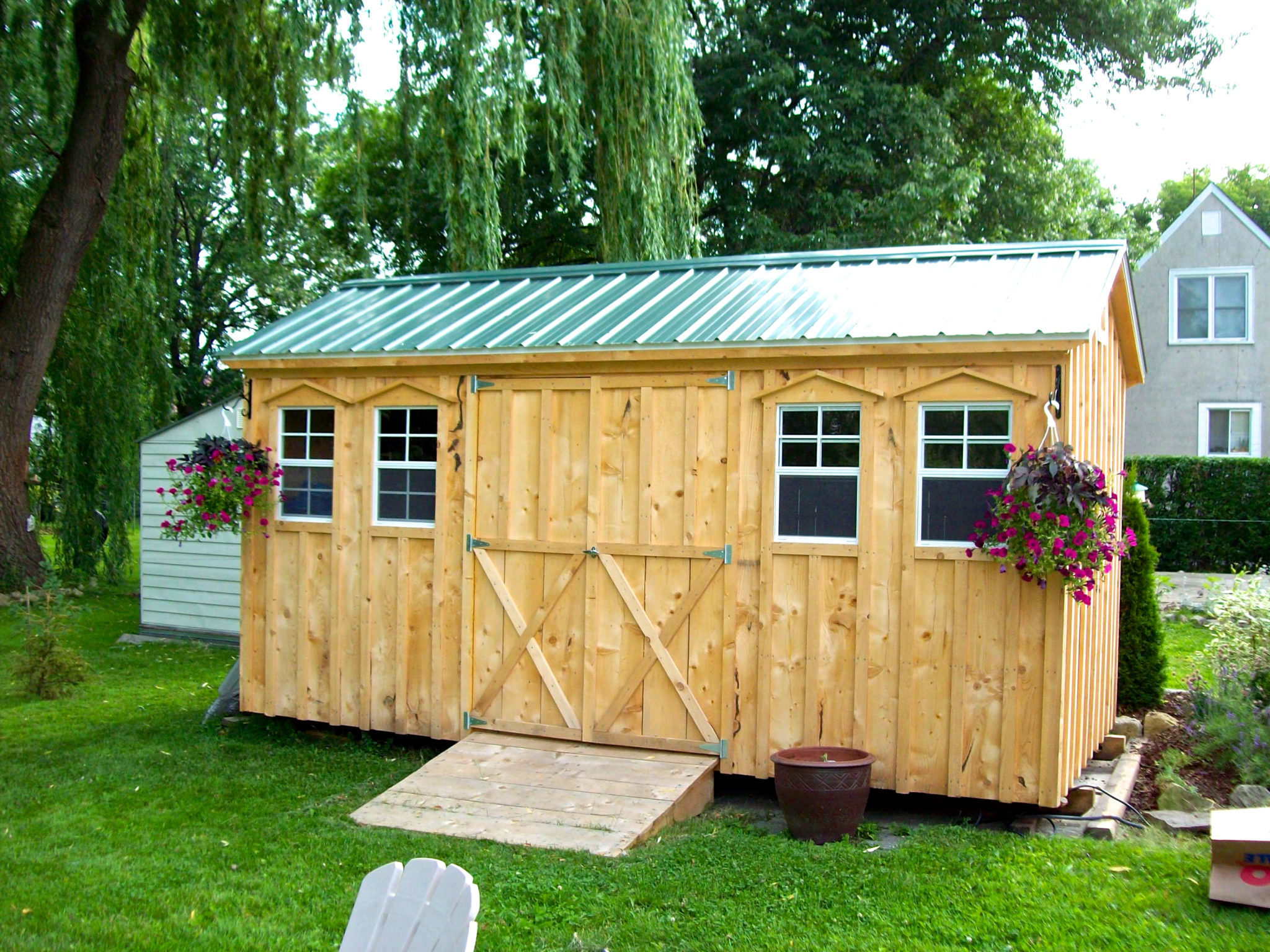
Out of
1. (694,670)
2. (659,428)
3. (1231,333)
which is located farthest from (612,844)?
(1231,333)

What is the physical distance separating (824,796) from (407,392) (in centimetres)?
388

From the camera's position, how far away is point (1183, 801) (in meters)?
6.50

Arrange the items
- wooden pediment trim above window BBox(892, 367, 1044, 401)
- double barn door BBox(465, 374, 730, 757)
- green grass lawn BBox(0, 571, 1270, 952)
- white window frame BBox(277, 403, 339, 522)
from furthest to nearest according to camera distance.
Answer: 1. white window frame BBox(277, 403, 339, 522)
2. double barn door BBox(465, 374, 730, 757)
3. wooden pediment trim above window BBox(892, 367, 1044, 401)
4. green grass lawn BBox(0, 571, 1270, 952)

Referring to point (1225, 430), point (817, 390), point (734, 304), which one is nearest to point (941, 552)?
point (817, 390)

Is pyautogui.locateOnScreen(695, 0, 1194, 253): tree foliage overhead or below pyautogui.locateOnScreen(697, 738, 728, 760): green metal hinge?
overhead

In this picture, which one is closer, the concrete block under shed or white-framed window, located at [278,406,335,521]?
the concrete block under shed

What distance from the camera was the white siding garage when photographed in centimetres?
1193

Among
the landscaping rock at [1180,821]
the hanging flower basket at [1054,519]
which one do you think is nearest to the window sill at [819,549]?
the hanging flower basket at [1054,519]

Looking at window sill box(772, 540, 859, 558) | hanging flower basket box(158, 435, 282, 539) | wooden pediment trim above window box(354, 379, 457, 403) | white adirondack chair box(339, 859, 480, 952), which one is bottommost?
white adirondack chair box(339, 859, 480, 952)

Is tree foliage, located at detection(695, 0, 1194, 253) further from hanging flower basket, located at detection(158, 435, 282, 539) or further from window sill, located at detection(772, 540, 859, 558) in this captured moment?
window sill, located at detection(772, 540, 859, 558)

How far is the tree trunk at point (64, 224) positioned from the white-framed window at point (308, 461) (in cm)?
604

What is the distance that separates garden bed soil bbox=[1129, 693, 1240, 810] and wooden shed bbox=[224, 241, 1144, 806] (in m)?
0.43

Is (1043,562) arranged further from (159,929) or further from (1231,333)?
(1231,333)

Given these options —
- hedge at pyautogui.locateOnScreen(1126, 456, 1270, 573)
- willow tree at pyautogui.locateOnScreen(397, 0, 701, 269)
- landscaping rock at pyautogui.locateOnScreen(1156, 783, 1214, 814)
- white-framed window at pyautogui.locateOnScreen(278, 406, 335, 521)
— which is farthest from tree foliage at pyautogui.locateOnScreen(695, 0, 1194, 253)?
landscaping rock at pyautogui.locateOnScreen(1156, 783, 1214, 814)
